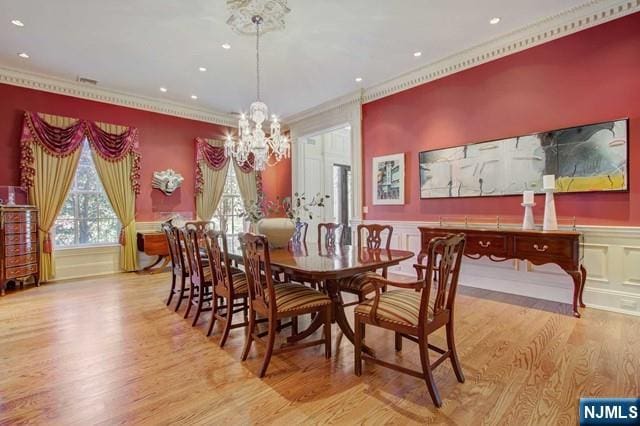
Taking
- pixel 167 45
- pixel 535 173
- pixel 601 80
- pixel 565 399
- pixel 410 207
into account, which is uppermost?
pixel 167 45

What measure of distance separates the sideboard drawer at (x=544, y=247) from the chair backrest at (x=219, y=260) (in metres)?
3.01

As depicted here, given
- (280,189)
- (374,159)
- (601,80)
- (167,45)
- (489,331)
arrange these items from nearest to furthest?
1. (489,331)
2. (601,80)
3. (167,45)
4. (374,159)
5. (280,189)

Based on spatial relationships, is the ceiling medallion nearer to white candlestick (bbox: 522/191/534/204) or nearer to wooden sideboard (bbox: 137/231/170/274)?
white candlestick (bbox: 522/191/534/204)

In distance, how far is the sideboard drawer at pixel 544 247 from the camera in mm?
3143

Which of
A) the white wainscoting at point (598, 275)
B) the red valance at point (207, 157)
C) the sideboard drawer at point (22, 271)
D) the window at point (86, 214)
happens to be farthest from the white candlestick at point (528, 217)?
the sideboard drawer at point (22, 271)

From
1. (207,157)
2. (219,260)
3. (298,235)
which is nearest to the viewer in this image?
(219,260)

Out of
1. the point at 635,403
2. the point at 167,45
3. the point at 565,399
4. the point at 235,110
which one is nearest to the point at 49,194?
the point at 167,45

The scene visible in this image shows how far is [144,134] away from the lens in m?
5.79

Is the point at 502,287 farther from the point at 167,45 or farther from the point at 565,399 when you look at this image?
the point at 167,45

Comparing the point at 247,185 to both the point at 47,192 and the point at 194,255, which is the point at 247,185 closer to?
the point at 47,192

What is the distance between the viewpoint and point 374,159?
17.9 ft

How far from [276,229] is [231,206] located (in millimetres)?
4138

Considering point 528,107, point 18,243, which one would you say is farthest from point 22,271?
point 528,107

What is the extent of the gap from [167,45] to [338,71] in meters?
2.33
